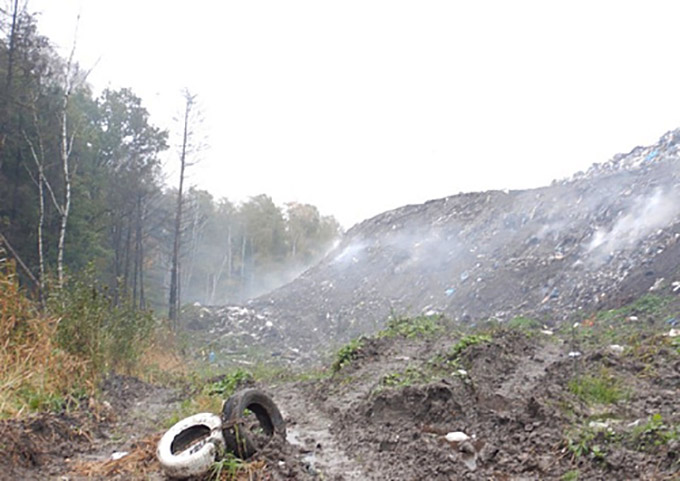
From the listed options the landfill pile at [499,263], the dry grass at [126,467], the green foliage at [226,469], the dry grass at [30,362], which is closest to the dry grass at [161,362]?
the dry grass at [30,362]

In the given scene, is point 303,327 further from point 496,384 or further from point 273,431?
point 273,431

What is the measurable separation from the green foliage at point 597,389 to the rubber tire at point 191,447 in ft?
9.95

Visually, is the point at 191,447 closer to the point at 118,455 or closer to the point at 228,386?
the point at 118,455

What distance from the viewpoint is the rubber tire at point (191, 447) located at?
319 cm

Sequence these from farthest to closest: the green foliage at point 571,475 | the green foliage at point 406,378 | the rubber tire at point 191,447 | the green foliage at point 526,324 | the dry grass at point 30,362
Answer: the green foliage at point 526,324
the green foliage at point 406,378
the dry grass at point 30,362
the rubber tire at point 191,447
the green foliage at point 571,475

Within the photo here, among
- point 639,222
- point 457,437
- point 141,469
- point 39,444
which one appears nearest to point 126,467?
point 141,469

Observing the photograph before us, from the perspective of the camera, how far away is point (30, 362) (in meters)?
4.85

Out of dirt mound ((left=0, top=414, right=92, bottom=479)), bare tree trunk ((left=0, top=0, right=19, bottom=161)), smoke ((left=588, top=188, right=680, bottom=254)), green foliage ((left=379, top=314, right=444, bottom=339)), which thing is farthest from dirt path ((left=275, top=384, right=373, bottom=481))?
bare tree trunk ((left=0, top=0, right=19, bottom=161))

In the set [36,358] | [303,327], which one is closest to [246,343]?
[303,327]

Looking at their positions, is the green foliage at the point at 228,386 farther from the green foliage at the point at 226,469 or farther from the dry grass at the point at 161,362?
the green foliage at the point at 226,469

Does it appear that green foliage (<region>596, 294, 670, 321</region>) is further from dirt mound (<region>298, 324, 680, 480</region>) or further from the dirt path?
the dirt path

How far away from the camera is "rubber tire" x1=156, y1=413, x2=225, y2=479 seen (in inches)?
126

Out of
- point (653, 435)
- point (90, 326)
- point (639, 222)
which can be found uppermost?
point (639, 222)

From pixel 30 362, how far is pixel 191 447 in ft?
7.38
